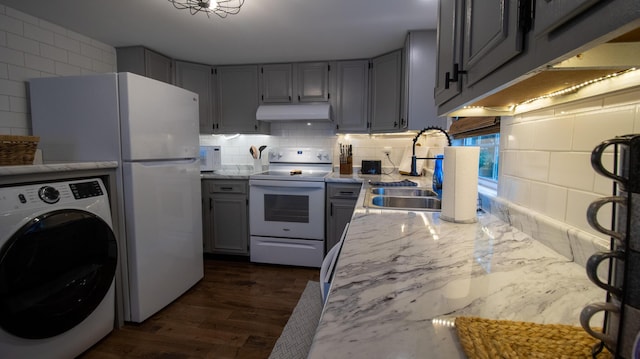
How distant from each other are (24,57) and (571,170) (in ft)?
10.9

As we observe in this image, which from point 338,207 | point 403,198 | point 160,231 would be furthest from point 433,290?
point 338,207

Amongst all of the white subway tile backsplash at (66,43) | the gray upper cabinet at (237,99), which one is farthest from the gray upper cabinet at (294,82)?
the white subway tile backsplash at (66,43)

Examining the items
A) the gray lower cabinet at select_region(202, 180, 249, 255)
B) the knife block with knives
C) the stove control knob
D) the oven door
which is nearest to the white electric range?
the oven door

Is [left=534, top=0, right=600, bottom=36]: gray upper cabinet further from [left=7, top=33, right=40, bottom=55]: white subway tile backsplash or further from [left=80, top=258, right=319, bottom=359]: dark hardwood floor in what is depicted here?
[left=7, top=33, right=40, bottom=55]: white subway tile backsplash

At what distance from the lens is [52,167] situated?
4.78 ft

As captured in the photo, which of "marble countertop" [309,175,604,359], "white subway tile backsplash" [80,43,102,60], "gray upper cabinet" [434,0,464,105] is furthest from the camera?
"white subway tile backsplash" [80,43,102,60]

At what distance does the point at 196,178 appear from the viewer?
247 cm

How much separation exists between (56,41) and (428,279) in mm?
3248

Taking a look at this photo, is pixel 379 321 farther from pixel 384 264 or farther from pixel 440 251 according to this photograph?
pixel 440 251

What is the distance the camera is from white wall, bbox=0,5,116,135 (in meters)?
2.11

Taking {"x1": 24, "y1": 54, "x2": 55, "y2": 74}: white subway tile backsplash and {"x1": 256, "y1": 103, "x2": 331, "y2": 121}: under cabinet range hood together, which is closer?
{"x1": 24, "y1": 54, "x2": 55, "y2": 74}: white subway tile backsplash

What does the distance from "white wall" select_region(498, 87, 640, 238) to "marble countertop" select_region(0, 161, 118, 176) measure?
6.83ft

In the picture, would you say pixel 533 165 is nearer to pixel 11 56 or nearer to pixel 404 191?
pixel 404 191

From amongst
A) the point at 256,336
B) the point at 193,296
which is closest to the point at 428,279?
the point at 256,336
